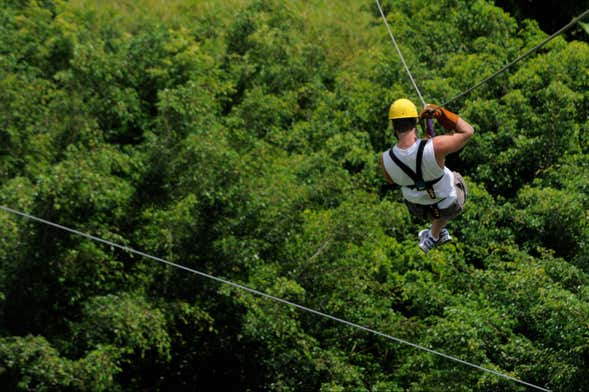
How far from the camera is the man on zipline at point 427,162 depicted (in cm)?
473

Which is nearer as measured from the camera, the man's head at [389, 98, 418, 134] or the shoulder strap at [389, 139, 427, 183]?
the man's head at [389, 98, 418, 134]

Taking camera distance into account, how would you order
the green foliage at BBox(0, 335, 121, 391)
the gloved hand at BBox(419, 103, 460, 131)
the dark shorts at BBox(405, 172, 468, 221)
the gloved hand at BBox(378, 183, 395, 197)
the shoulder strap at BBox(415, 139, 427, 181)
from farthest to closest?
the gloved hand at BBox(378, 183, 395, 197)
the green foliage at BBox(0, 335, 121, 391)
the dark shorts at BBox(405, 172, 468, 221)
the shoulder strap at BBox(415, 139, 427, 181)
the gloved hand at BBox(419, 103, 460, 131)

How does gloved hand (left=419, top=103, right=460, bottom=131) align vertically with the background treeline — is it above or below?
above

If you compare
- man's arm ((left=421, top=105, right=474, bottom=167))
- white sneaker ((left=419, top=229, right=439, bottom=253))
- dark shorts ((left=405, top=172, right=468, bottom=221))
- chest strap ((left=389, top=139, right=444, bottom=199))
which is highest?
man's arm ((left=421, top=105, right=474, bottom=167))

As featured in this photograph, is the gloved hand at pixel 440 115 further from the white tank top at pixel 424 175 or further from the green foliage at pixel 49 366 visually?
the green foliage at pixel 49 366

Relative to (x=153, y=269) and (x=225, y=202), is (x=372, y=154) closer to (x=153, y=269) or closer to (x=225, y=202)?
(x=225, y=202)

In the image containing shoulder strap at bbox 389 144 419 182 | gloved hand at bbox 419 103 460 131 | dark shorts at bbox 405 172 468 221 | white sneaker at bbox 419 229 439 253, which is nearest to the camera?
gloved hand at bbox 419 103 460 131

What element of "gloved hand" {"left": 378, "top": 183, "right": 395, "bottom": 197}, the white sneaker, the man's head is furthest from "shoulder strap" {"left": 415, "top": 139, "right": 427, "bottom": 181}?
"gloved hand" {"left": 378, "top": 183, "right": 395, "bottom": 197}

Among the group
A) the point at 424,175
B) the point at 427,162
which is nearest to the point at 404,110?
the point at 427,162

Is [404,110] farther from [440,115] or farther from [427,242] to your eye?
[427,242]

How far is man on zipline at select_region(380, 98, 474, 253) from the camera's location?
186 inches

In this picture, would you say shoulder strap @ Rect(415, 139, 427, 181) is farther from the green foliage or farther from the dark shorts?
the green foliage

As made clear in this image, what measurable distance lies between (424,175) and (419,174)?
26mm

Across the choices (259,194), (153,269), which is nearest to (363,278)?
(259,194)
